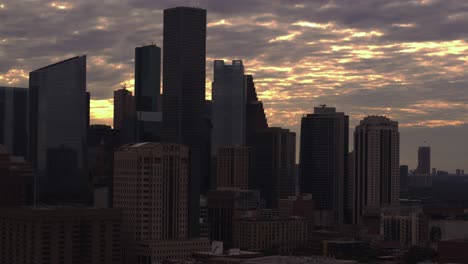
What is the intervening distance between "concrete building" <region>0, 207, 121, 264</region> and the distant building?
4234 cm

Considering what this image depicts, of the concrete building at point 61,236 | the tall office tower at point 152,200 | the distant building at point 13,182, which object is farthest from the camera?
the distant building at point 13,182

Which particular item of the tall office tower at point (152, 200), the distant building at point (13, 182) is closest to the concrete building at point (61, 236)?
the tall office tower at point (152, 200)

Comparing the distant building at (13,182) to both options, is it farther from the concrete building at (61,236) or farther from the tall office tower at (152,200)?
the concrete building at (61,236)

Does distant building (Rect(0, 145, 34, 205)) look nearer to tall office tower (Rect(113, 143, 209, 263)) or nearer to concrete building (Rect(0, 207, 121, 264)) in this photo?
tall office tower (Rect(113, 143, 209, 263))

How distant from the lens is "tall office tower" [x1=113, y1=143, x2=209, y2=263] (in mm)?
144488

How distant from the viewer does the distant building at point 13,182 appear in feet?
590

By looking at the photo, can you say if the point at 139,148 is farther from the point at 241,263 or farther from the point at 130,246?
the point at 241,263

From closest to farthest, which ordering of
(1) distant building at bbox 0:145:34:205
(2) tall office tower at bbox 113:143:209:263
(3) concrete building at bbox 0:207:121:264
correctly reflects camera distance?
(3) concrete building at bbox 0:207:121:264 < (2) tall office tower at bbox 113:143:209:263 < (1) distant building at bbox 0:145:34:205

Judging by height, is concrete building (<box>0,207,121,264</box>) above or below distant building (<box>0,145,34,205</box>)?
below

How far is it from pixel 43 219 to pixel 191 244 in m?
26.8

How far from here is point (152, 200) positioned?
145875mm

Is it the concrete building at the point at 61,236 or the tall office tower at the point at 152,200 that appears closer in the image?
the concrete building at the point at 61,236

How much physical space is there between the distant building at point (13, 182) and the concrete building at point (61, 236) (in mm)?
42344

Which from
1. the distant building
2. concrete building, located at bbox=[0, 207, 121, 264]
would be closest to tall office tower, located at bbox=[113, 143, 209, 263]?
concrete building, located at bbox=[0, 207, 121, 264]
